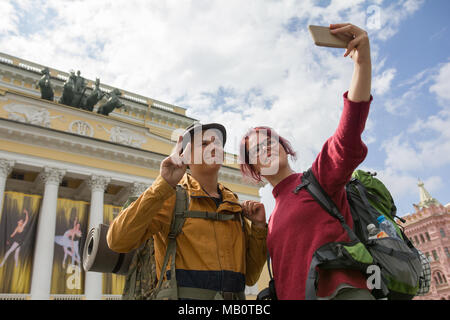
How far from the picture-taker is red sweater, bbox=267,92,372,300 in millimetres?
1466

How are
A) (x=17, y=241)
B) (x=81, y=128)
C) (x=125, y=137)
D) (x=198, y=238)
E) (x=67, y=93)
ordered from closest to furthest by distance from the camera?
1. (x=198, y=238)
2. (x=17, y=241)
3. (x=81, y=128)
4. (x=67, y=93)
5. (x=125, y=137)

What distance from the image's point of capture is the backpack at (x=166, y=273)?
1752mm

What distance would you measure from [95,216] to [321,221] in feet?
43.8

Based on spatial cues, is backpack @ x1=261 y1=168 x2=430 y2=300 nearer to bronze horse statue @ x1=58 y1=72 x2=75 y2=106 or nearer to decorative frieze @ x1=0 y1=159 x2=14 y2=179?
decorative frieze @ x1=0 y1=159 x2=14 y2=179

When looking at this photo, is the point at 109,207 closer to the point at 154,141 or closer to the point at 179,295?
the point at 154,141

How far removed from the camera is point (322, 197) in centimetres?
166

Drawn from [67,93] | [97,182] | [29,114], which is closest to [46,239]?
[97,182]

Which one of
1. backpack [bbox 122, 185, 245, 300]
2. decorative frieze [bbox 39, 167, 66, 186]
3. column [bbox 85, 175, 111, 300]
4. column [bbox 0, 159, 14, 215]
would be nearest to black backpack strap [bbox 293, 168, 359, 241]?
backpack [bbox 122, 185, 245, 300]

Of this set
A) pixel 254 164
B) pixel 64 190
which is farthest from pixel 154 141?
pixel 254 164

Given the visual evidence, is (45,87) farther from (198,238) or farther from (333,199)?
(333,199)

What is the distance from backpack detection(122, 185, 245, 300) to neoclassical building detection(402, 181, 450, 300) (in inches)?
1635

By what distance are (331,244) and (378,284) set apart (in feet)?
0.79

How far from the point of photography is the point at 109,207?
47.2 ft

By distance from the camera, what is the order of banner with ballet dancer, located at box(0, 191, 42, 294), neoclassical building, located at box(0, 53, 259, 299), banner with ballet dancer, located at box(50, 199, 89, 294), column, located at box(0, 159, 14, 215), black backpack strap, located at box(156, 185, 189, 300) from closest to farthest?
black backpack strap, located at box(156, 185, 189, 300) < banner with ballet dancer, located at box(0, 191, 42, 294) < neoclassical building, located at box(0, 53, 259, 299) < banner with ballet dancer, located at box(50, 199, 89, 294) < column, located at box(0, 159, 14, 215)
